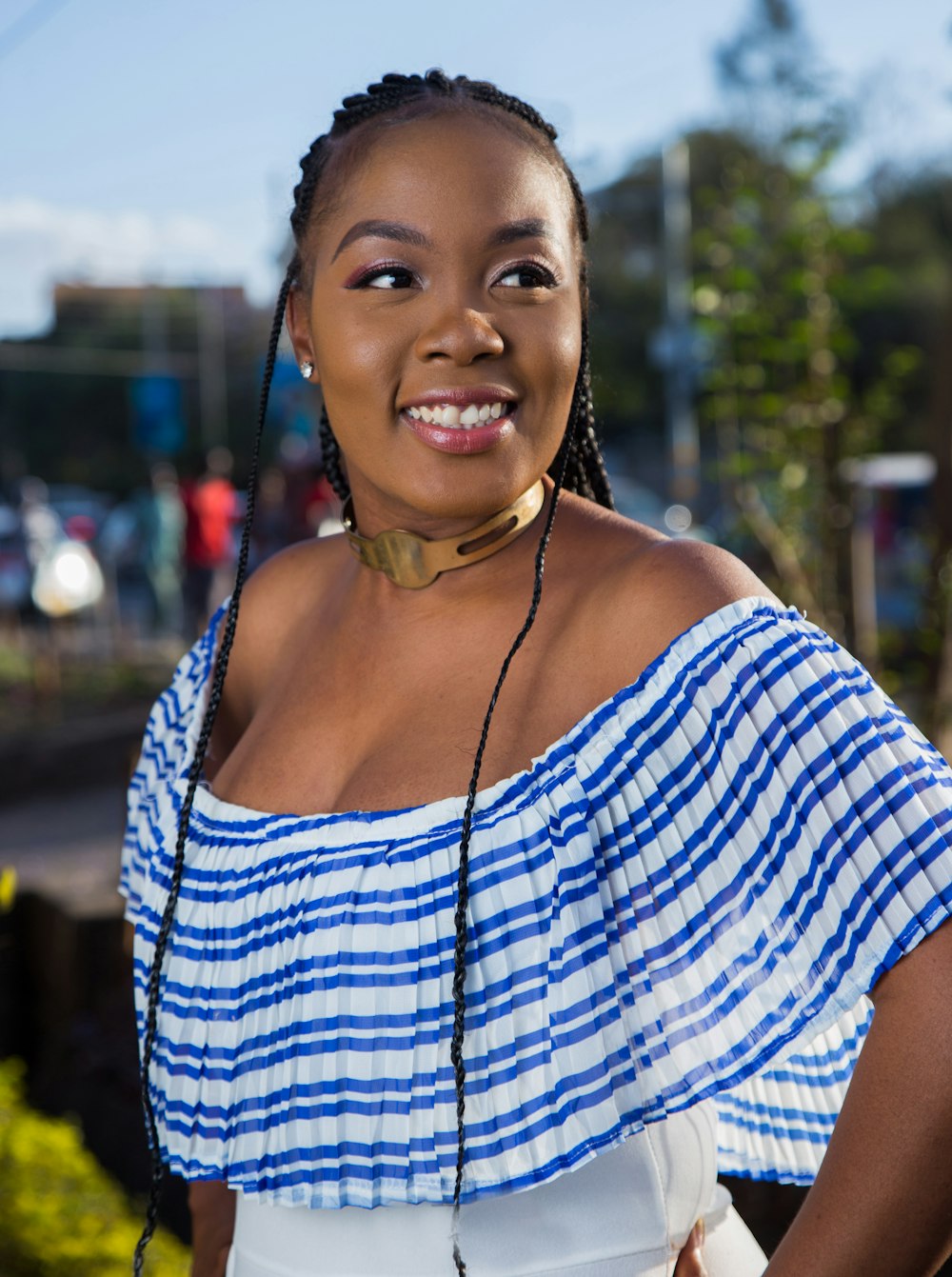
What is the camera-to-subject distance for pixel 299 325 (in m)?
1.81

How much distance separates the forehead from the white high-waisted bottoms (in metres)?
0.94

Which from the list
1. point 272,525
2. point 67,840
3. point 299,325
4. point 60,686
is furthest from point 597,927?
point 60,686

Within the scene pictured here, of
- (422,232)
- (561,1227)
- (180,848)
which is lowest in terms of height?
(561,1227)

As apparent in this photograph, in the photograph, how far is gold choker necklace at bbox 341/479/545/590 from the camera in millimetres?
1630

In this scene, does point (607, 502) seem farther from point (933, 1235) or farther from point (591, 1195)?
point (933, 1235)

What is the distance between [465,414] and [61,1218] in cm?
206

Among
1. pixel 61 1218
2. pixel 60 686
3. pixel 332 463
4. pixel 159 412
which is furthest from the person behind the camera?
pixel 159 412

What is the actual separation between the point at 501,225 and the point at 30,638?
39.8 feet

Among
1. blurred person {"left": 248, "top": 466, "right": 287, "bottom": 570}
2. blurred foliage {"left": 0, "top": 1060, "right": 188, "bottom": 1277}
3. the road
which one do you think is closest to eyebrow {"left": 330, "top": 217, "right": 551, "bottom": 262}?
blurred foliage {"left": 0, "top": 1060, "right": 188, "bottom": 1277}

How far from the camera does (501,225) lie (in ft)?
5.06

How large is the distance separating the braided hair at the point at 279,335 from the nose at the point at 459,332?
0.16 metres

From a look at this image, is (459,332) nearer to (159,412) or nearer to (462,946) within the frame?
(462,946)

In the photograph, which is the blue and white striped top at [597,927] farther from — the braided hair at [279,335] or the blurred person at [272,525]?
the blurred person at [272,525]

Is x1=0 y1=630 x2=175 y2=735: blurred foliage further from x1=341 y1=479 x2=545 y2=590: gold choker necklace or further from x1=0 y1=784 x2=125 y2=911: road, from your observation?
x1=341 y1=479 x2=545 y2=590: gold choker necklace
